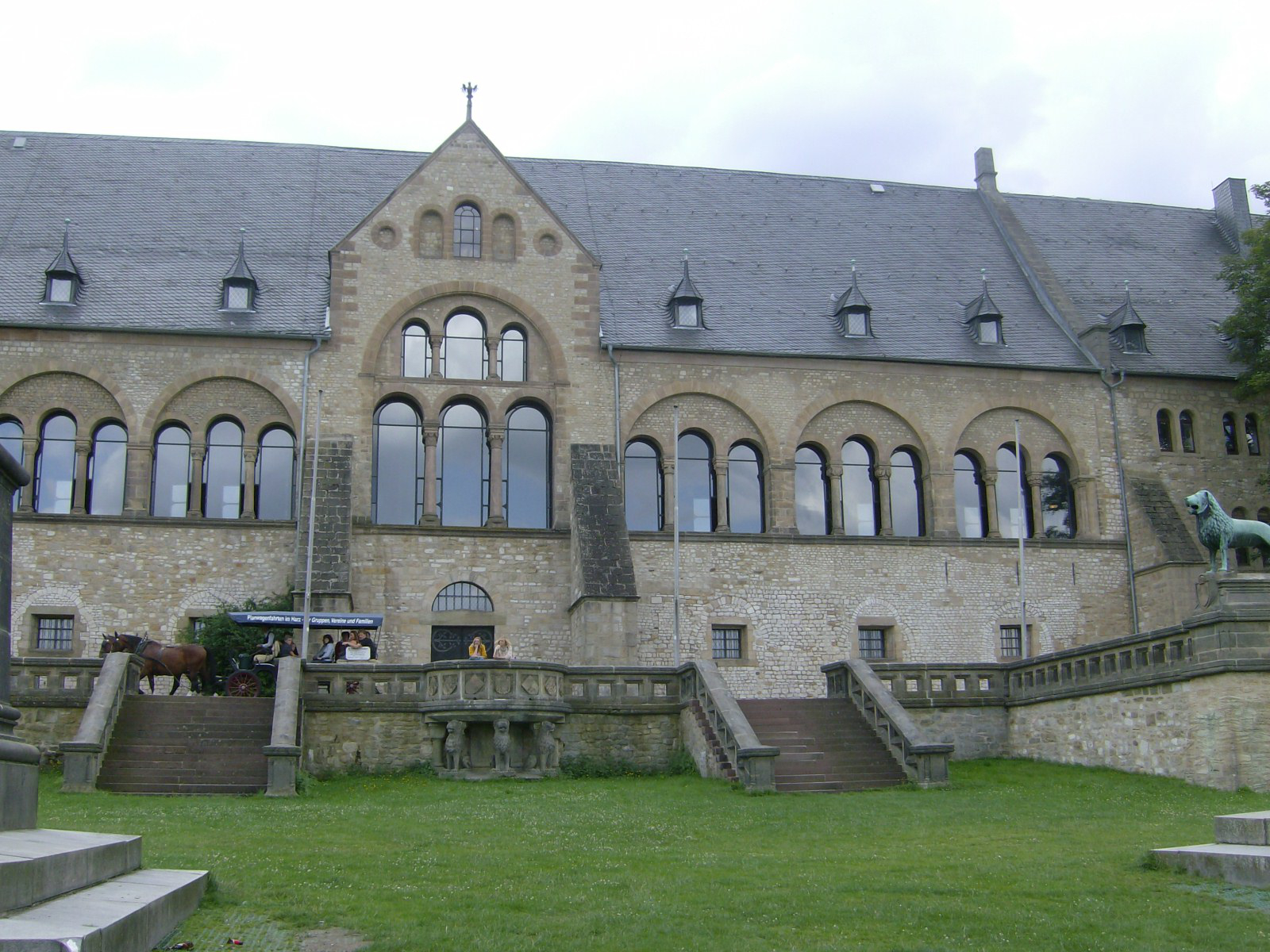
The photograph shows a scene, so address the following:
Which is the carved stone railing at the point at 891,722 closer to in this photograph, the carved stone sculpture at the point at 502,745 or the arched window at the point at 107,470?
the carved stone sculpture at the point at 502,745

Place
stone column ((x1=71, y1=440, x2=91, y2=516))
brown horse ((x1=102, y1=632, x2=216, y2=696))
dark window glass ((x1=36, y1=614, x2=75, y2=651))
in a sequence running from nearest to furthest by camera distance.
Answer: brown horse ((x1=102, y1=632, x2=216, y2=696)) → dark window glass ((x1=36, y1=614, x2=75, y2=651)) → stone column ((x1=71, y1=440, x2=91, y2=516))

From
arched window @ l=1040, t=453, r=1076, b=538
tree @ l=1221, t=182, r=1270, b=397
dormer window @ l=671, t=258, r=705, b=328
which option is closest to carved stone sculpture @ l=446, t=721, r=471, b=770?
dormer window @ l=671, t=258, r=705, b=328

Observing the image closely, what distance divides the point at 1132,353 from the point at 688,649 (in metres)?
16.3

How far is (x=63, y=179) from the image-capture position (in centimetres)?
4006

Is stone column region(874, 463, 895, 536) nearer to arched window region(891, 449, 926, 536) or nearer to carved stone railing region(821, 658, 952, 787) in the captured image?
arched window region(891, 449, 926, 536)

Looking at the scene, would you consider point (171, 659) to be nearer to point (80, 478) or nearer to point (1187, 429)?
point (80, 478)

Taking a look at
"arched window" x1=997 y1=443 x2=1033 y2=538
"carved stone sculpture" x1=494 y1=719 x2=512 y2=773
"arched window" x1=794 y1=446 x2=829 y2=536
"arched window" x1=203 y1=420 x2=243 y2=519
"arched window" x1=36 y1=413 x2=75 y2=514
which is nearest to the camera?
"carved stone sculpture" x1=494 y1=719 x2=512 y2=773

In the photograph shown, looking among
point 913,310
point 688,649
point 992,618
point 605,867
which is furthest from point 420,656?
point 605,867

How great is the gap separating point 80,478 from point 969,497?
23.2 meters

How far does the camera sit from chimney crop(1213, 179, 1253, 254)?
46750mm

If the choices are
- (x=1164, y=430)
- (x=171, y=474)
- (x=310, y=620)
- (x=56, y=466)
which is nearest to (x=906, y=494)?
(x=1164, y=430)

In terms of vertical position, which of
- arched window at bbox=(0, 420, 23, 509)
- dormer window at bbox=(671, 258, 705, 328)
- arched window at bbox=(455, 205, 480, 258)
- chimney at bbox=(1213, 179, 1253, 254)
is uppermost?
chimney at bbox=(1213, 179, 1253, 254)

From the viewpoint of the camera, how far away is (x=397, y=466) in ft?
115

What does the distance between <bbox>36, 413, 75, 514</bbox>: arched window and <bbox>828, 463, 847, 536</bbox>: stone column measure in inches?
759
